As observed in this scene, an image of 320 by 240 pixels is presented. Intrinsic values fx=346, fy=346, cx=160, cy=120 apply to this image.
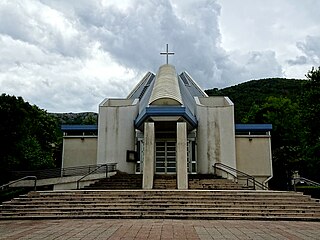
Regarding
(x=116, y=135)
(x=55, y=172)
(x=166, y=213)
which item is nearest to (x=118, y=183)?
(x=116, y=135)

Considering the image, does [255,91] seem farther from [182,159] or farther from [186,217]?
[186,217]

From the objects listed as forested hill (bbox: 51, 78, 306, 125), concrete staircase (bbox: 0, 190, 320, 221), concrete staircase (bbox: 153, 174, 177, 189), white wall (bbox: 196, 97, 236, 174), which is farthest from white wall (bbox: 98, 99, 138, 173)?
forested hill (bbox: 51, 78, 306, 125)

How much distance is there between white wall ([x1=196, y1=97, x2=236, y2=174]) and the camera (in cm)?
2038

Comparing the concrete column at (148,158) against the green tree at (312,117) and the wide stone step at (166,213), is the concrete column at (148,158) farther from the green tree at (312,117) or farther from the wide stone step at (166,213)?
the green tree at (312,117)

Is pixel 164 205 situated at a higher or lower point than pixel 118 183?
lower

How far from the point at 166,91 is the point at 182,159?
6.25m

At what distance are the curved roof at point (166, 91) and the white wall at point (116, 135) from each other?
6.66 feet

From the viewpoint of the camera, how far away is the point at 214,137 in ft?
68.1

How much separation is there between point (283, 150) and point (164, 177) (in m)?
14.8

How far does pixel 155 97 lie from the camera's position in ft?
66.7

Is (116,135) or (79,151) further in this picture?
(79,151)

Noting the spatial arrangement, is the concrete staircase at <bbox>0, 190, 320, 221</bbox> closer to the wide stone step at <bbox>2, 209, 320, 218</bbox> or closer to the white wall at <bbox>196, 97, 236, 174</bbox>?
the wide stone step at <bbox>2, 209, 320, 218</bbox>

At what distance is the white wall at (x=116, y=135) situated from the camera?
20.9 metres

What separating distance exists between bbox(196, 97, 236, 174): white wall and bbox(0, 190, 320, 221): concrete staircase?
7.76 metres
